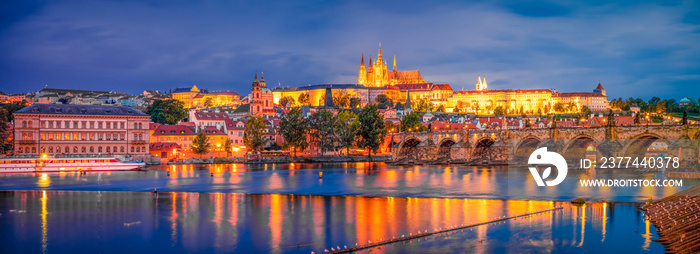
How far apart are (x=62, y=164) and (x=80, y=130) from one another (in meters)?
7.88

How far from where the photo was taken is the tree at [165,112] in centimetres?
8994

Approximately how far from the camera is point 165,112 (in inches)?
3807

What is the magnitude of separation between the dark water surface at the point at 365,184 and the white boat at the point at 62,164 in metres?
1.85

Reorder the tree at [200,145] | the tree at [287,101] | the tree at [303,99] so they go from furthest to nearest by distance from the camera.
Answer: the tree at [287,101] → the tree at [303,99] → the tree at [200,145]

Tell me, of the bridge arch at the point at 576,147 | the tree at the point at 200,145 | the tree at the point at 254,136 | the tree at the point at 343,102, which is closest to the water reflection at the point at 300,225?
the bridge arch at the point at 576,147

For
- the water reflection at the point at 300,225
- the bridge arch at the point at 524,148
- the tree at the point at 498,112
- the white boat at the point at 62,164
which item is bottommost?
the water reflection at the point at 300,225

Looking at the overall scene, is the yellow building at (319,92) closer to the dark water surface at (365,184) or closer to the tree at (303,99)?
the tree at (303,99)

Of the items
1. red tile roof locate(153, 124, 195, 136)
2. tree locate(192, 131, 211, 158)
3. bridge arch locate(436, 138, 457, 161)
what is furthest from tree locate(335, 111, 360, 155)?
red tile roof locate(153, 124, 195, 136)

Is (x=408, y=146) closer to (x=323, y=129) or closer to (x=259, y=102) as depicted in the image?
(x=323, y=129)

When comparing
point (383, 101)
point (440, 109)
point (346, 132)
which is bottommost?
point (346, 132)

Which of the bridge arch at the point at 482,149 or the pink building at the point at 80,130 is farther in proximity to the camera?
the bridge arch at the point at 482,149

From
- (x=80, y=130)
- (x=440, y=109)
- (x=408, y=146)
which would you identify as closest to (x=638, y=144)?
(x=408, y=146)

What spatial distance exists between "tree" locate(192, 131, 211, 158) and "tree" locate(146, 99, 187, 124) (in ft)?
89.2

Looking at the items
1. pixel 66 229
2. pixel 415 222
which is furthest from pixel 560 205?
pixel 66 229
